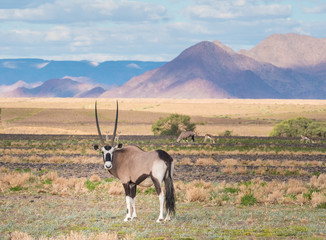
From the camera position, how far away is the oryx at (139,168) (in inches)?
527

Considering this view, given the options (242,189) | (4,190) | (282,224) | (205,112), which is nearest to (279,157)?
(242,189)

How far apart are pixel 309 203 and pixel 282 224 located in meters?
3.99

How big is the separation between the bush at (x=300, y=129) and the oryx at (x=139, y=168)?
5513 cm

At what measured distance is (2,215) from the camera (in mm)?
14547

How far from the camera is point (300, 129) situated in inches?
2662

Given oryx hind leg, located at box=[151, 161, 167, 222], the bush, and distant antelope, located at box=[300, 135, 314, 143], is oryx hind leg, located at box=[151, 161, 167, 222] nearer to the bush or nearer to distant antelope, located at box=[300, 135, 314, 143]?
distant antelope, located at box=[300, 135, 314, 143]

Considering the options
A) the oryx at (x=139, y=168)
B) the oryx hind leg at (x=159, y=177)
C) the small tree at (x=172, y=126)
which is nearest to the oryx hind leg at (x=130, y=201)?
the oryx at (x=139, y=168)

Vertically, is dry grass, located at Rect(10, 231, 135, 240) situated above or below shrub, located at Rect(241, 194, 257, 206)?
above

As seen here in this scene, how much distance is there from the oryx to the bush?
55130mm

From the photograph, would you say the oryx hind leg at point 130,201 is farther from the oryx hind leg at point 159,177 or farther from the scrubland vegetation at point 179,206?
the oryx hind leg at point 159,177

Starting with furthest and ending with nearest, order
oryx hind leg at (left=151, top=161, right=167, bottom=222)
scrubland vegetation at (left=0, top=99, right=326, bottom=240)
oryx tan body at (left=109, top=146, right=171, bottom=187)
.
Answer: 1. oryx tan body at (left=109, top=146, right=171, bottom=187)
2. oryx hind leg at (left=151, top=161, right=167, bottom=222)
3. scrubland vegetation at (left=0, top=99, right=326, bottom=240)

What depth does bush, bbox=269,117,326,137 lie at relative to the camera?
6712 centimetres

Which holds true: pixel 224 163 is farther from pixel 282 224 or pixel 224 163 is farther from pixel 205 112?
pixel 205 112

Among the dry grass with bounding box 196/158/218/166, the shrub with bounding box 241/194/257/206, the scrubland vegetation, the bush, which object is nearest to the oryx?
the scrubland vegetation
